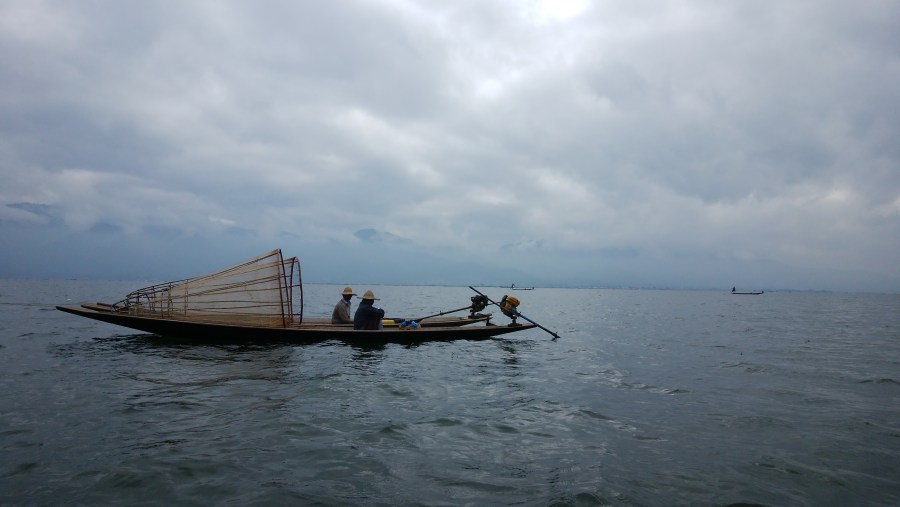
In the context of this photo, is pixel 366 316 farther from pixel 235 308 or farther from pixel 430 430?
pixel 430 430

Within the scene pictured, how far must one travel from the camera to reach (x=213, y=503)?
599 centimetres

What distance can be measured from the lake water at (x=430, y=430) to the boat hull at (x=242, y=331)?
1.12m

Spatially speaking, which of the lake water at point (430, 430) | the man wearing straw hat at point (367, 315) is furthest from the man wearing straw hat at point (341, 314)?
the lake water at point (430, 430)

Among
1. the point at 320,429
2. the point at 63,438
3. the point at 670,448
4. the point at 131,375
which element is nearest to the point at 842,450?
the point at 670,448

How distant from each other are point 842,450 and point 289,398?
36.0 ft

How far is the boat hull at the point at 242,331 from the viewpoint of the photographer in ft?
58.4

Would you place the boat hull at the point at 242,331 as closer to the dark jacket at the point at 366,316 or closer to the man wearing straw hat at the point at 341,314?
the dark jacket at the point at 366,316

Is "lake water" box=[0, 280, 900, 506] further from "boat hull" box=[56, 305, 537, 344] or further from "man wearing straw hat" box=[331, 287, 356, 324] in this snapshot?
"man wearing straw hat" box=[331, 287, 356, 324]

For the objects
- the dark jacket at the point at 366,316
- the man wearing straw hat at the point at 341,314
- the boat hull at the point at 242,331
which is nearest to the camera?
the boat hull at the point at 242,331

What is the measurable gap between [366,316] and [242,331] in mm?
4701

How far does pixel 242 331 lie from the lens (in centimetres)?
1836

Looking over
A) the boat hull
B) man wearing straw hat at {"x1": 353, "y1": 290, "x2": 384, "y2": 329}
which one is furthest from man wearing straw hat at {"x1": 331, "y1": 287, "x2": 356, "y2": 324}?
man wearing straw hat at {"x1": 353, "y1": 290, "x2": 384, "y2": 329}

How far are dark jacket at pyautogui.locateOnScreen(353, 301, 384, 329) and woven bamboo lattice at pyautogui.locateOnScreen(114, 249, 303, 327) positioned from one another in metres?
2.44

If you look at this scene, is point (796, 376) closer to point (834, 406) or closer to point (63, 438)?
point (834, 406)
